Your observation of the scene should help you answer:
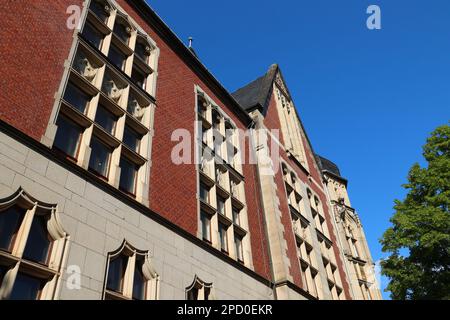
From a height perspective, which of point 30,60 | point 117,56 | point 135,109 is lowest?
point 30,60

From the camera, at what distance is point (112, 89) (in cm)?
1230

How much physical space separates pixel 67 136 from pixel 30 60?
208cm

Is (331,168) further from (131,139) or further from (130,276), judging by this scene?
(130,276)

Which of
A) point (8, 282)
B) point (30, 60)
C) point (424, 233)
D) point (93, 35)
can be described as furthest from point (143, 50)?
point (424, 233)

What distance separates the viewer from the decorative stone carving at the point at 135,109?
496 inches

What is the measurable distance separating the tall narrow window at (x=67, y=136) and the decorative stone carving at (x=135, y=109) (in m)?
2.69

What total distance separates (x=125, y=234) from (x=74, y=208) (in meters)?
1.51

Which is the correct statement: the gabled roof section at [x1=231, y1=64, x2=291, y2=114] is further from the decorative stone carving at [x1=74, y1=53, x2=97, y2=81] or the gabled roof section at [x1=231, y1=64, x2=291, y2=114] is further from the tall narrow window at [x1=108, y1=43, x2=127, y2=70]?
the decorative stone carving at [x1=74, y1=53, x2=97, y2=81]

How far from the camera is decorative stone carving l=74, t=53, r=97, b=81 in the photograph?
1120cm

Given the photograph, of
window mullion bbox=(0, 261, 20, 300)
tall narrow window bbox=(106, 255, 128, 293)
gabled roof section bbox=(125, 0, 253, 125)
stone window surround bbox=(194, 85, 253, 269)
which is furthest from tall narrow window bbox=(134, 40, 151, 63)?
window mullion bbox=(0, 261, 20, 300)

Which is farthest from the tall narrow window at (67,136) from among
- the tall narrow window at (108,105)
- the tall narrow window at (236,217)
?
the tall narrow window at (236,217)

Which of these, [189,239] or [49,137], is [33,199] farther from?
[189,239]

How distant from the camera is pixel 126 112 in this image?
11.8 meters

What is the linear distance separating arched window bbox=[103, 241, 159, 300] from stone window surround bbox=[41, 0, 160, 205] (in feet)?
5.78
